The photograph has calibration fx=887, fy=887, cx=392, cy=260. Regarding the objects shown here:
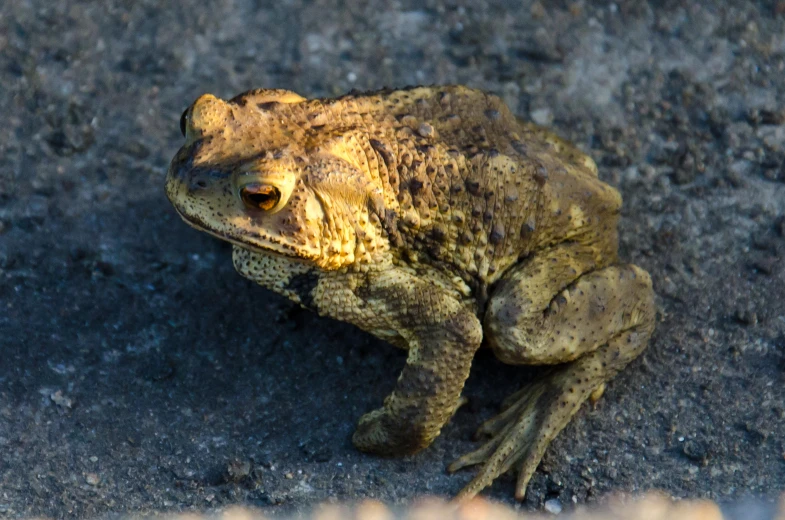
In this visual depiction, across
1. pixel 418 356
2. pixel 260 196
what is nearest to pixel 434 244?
pixel 418 356

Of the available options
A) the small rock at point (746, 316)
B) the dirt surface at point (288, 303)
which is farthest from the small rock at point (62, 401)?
the small rock at point (746, 316)

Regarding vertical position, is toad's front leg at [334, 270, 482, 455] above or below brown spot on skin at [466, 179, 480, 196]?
below

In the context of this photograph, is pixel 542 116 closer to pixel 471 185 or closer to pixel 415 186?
pixel 471 185

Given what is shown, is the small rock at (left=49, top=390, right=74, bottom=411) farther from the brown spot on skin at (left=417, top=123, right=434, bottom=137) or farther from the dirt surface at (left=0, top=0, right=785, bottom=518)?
the brown spot on skin at (left=417, top=123, right=434, bottom=137)

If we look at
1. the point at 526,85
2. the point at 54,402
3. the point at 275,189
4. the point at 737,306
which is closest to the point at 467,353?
the point at 275,189

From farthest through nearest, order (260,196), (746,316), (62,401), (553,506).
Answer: (746,316), (62,401), (553,506), (260,196)

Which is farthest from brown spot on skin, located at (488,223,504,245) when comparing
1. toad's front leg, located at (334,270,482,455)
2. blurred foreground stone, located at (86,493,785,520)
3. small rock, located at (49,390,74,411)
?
small rock, located at (49,390,74,411)
